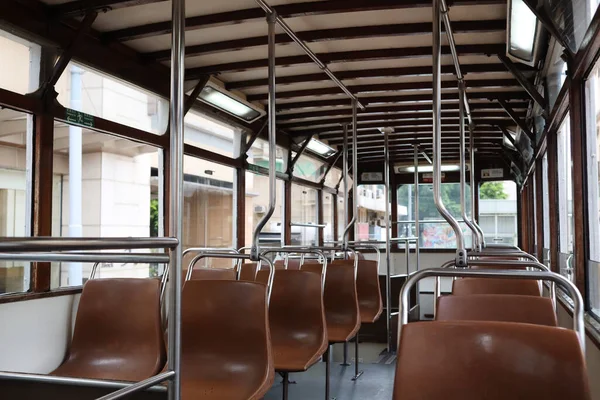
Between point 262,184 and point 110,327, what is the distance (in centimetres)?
450

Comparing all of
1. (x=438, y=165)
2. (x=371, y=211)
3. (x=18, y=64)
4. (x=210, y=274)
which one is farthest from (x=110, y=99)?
(x=371, y=211)

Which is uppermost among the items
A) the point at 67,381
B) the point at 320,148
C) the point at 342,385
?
the point at 320,148

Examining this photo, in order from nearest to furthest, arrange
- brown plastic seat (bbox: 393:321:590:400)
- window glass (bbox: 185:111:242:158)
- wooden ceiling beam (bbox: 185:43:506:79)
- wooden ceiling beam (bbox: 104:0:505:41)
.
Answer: brown plastic seat (bbox: 393:321:590:400) → wooden ceiling beam (bbox: 104:0:505:41) → wooden ceiling beam (bbox: 185:43:506:79) → window glass (bbox: 185:111:242:158)

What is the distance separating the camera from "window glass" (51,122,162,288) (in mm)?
3900

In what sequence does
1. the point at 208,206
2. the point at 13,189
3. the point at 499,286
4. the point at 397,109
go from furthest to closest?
the point at 397,109, the point at 208,206, the point at 13,189, the point at 499,286

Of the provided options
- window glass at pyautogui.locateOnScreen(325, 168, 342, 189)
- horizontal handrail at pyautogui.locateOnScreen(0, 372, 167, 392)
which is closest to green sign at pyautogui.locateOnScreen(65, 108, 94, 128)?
horizontal handrail at pyautogui.locateOnScreen(0, 372, 167, 392)

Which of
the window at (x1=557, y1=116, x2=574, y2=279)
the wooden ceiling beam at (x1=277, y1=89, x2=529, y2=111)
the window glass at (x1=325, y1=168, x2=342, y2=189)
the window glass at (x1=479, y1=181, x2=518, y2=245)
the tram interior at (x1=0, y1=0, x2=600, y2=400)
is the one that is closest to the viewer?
the tram interior at (x1=0, y1=0, x2=600, y2=400)

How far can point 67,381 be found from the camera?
144cm

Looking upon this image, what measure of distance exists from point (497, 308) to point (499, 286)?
35.9 inches

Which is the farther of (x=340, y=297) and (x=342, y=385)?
(x=342, y=385)

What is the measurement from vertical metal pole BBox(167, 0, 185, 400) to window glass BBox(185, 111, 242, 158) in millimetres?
3810

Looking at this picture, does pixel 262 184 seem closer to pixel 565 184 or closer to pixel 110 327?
pixel 565 184

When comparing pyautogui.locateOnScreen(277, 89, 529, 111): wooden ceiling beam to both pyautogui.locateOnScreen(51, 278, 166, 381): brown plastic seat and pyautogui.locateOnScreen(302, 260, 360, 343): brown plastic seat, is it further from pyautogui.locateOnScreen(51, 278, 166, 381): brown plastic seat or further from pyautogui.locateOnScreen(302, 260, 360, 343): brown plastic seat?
pyautogui.locateOnScreen(51, 278, 166, 381): brown plastic seat

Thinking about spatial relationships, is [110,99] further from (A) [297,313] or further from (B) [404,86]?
(B) [404,86]
